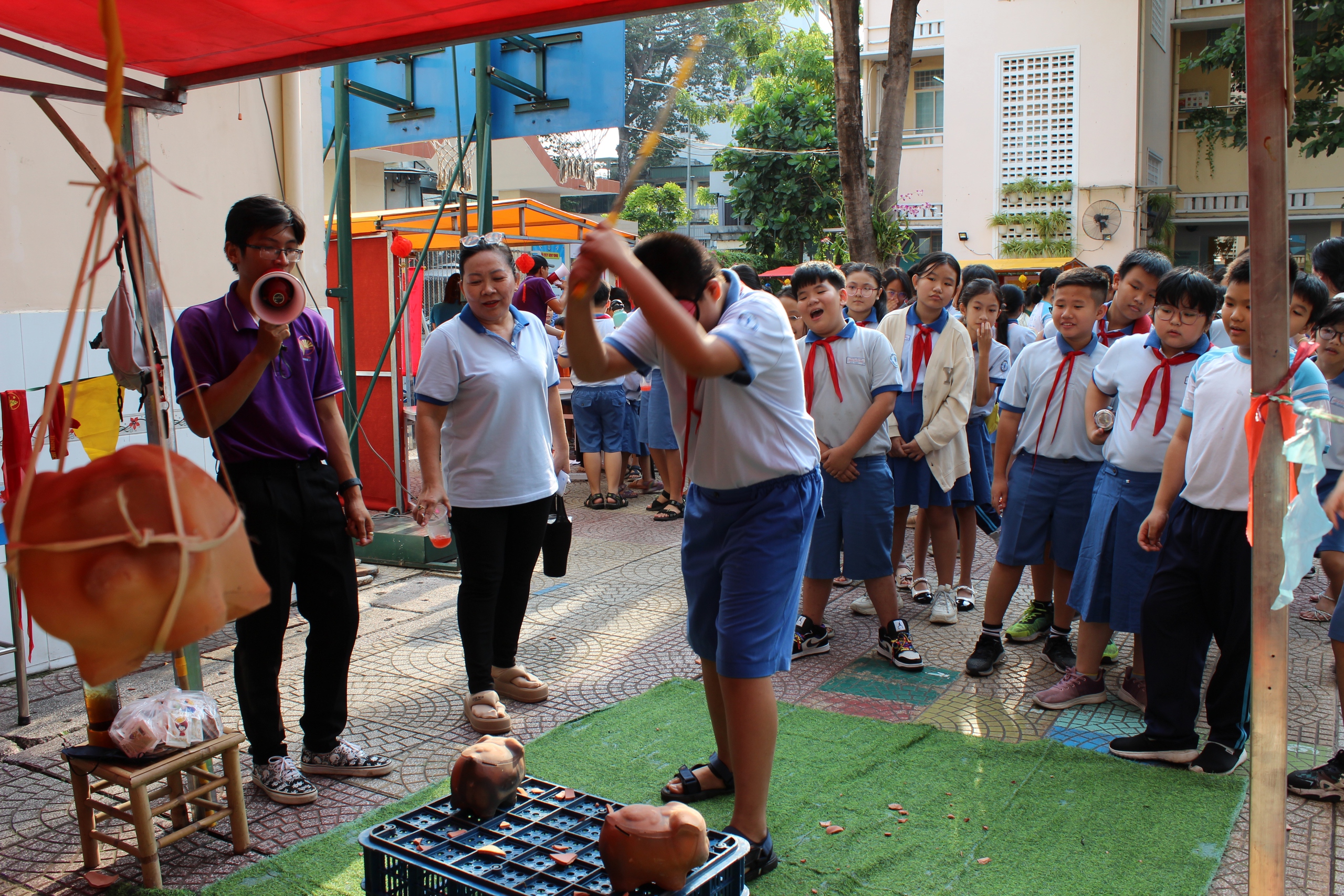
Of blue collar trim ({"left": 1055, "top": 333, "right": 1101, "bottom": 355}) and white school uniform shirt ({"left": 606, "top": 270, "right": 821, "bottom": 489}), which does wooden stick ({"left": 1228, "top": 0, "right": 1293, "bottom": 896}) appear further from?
blue collar trim ({"left": 1055, "top": 333, "right": 1101, "bottom": 355})

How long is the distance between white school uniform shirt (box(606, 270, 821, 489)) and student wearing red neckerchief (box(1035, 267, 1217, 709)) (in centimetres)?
178

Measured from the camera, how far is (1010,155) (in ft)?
73.9

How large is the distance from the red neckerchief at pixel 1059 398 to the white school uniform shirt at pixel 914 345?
840 millimetres

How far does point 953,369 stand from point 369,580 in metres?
3.69

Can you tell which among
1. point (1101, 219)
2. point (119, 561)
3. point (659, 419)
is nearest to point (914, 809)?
point (119, 561)

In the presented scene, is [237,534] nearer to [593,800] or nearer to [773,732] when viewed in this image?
[593,800]

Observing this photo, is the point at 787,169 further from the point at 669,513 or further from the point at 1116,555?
the point at 1116,555

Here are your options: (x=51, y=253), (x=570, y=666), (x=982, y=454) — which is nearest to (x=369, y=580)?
(x=570, y=666)

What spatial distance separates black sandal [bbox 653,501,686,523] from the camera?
8070 mm

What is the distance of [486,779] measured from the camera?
2453 mm

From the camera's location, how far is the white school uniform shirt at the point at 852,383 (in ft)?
14.9

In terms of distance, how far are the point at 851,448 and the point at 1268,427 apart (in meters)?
2.42

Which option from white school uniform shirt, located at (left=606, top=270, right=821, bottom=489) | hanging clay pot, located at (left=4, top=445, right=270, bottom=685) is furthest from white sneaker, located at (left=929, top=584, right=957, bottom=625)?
hanging clay pot, located at (left=4, top=445, right=270, bottom=685)

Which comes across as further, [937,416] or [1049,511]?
[937,416]
